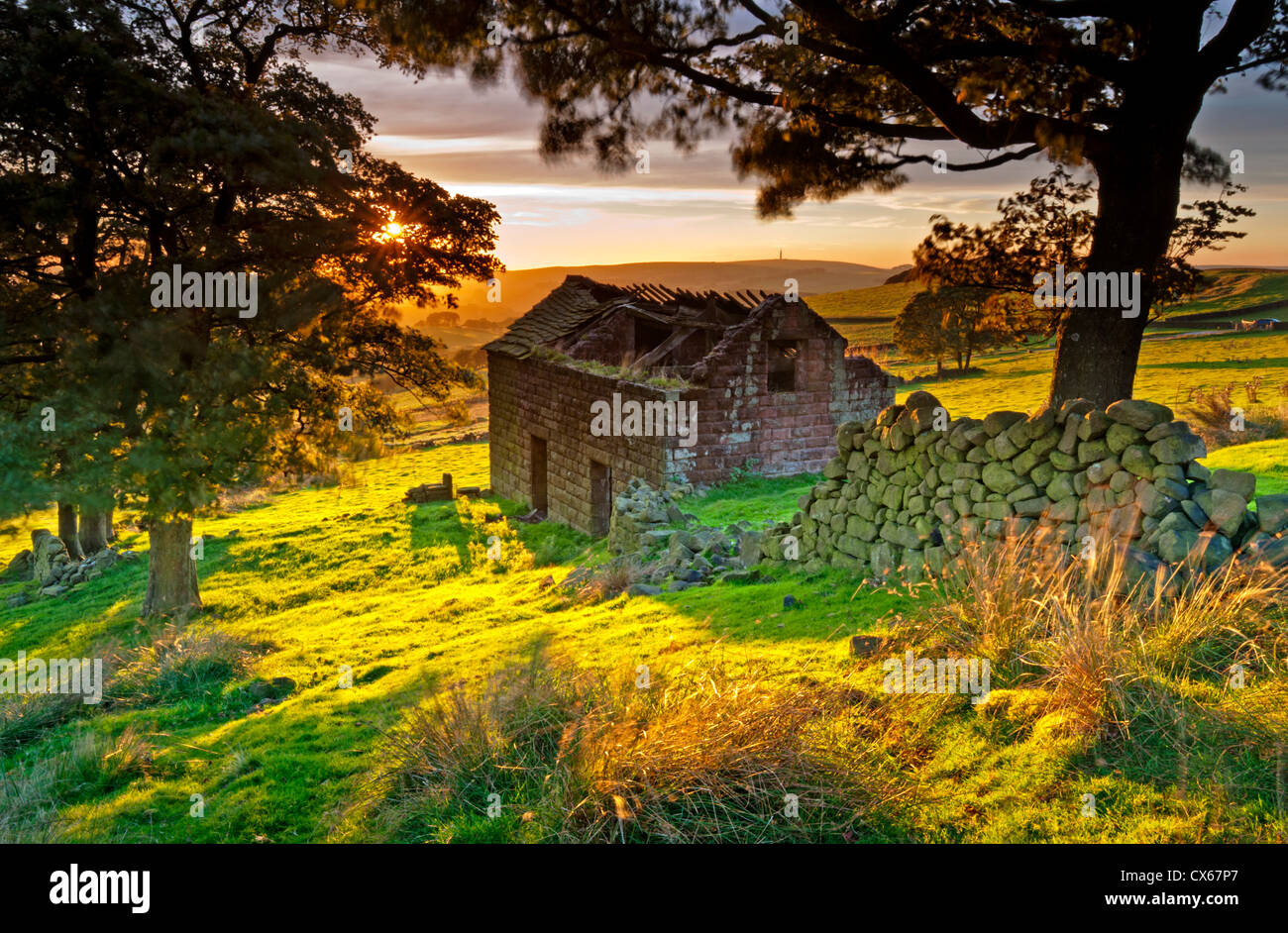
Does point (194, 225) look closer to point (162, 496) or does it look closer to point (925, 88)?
point (162, 496)

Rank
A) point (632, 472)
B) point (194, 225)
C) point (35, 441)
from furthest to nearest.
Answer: point (632, 472)
point (194, 225)
point (35, 441)

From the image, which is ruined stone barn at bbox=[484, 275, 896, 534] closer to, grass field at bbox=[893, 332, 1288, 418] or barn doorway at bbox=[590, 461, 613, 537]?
barn doorway at bbox=[590, 461, 613, 537]

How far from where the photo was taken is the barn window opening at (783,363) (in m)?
19.8

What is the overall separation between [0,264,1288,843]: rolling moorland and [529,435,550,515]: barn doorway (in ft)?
40.9

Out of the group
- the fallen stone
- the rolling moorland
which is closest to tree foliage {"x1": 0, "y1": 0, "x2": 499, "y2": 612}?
the rolling moorland

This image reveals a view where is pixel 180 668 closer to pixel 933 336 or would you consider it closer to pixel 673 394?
pixel 673 394

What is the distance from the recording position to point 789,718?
536 cm

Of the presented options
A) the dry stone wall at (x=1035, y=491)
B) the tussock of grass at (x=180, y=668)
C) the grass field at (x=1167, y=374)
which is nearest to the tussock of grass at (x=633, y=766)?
the dry stone wall at (x=1035, y=491)

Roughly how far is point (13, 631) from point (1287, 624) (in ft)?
68.1

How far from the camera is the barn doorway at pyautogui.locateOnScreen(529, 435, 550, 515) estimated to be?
78.2ft

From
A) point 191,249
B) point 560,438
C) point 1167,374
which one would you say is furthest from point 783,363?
point 1167,374

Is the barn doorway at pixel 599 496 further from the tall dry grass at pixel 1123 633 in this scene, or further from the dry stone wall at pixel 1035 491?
the tall dry grass at pixel 1123 633

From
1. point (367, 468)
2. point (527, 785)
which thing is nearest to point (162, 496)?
→ point (527, 785)

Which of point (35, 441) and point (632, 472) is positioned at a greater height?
point (35, 441)
